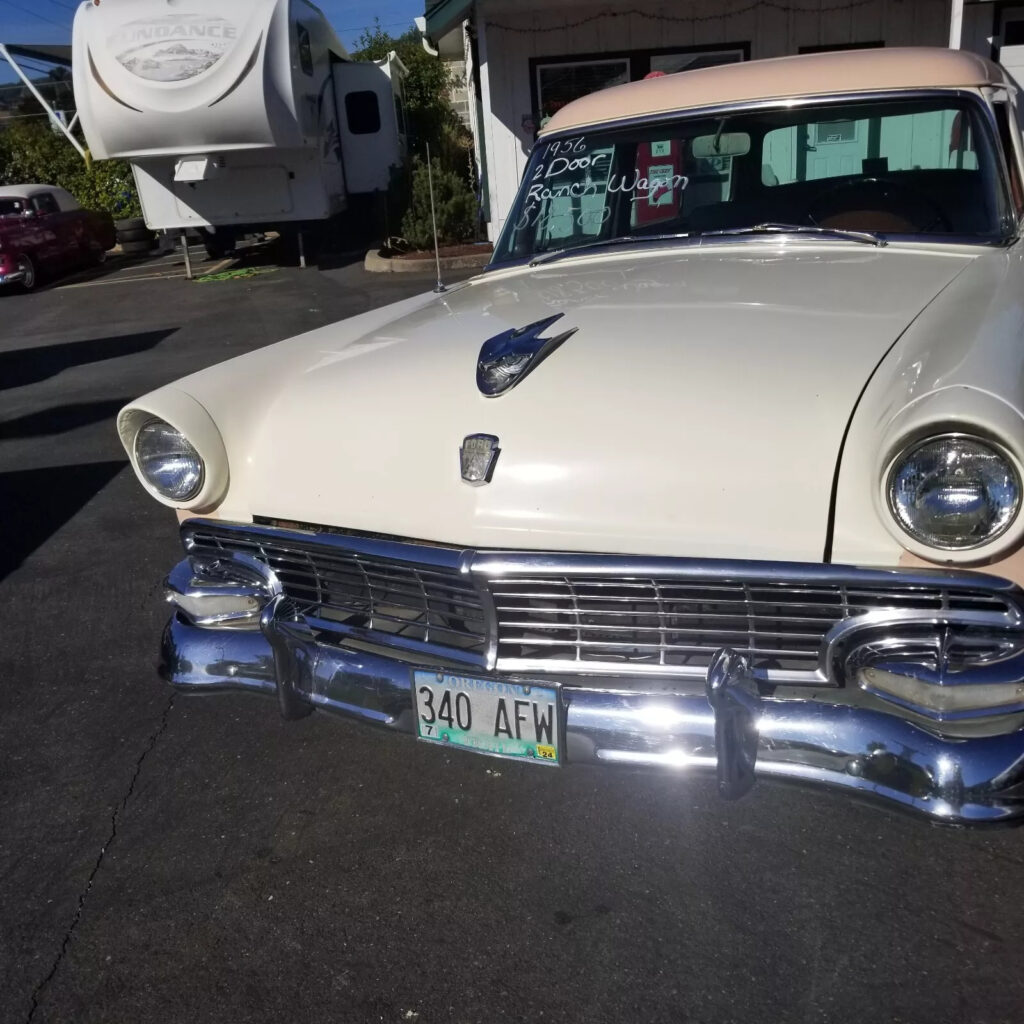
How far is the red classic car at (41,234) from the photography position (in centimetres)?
1492

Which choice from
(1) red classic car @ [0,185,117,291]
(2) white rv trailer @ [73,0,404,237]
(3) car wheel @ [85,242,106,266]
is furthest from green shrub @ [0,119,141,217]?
(2) white rv trailer @ [73,0,404,237]

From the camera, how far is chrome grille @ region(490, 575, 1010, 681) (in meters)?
2.02

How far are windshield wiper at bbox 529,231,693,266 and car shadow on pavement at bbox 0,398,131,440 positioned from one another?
14.2 ft

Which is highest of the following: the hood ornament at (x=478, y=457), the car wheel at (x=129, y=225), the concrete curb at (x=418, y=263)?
the hood ornament at (x=478, y=457)

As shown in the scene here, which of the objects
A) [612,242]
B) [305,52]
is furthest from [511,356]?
[305,52]

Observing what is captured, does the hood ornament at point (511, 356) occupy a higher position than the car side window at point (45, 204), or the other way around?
the hood ornament at point (511, 356)

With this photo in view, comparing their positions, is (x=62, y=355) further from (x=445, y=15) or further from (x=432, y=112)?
(x=432, y=112)

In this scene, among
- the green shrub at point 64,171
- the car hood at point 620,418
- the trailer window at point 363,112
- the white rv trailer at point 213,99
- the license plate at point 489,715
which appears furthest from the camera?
the green shrub at point 64,171

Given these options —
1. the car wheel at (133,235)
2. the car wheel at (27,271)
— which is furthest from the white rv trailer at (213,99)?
the car wheel at (133,235)

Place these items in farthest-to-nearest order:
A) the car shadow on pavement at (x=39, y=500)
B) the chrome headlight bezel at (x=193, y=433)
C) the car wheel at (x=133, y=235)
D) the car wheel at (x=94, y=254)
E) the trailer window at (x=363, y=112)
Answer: the car wheel at (x=133, y=235)
the car wheel at (x=94, y=254)
the trailer window at (x=363, y=112)
the car shadow on pavement at (x=39, y=500)
the chrome headlight bezel at (x=193, y=433)

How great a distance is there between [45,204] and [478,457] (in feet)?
53.4

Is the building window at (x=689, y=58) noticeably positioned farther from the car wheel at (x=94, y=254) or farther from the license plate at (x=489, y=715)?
the license plate at (x=489, y=715)

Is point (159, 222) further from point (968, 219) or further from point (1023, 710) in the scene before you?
point (1023, 710)

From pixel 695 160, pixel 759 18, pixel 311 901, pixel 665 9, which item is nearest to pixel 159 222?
pixel 665 9
